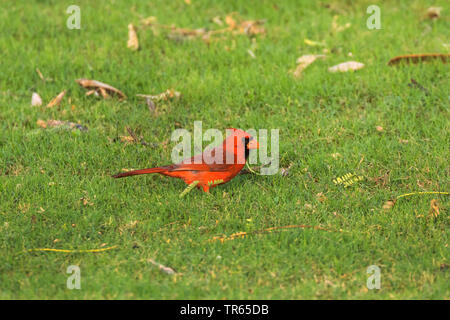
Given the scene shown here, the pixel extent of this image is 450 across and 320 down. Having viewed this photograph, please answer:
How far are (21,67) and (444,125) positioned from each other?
4.39 m

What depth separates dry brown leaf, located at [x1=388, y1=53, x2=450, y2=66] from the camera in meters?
6.53

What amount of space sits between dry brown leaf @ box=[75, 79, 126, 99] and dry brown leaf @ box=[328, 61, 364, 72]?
2205 mm

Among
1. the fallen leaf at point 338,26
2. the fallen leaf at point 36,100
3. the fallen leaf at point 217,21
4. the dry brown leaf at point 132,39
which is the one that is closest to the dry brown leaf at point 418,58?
the fallen leaf at point 338,26

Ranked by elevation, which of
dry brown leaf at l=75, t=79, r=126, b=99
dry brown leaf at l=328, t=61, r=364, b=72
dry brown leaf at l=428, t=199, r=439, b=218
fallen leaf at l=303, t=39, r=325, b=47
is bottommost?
dry brown leaf at l=428, t=199, r=439, b=218

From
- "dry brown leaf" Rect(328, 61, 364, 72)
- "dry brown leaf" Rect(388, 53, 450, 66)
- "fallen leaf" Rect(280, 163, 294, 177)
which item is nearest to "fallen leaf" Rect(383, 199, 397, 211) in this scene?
"fallen leaf" Rect(280, 163, 294, 177)

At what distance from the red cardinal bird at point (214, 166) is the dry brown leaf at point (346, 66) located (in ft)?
6.47

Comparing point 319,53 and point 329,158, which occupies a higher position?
point 319,53

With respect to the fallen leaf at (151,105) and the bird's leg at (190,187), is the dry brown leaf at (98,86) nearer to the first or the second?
the fallen leaf at (151,105)

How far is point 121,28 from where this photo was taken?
747cm

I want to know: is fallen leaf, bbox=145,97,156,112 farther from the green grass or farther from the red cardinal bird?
the red cardinal bird

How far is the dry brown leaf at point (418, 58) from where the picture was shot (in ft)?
21.4

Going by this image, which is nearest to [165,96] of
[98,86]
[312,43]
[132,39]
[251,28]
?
[98,86]
